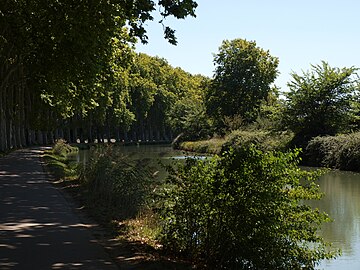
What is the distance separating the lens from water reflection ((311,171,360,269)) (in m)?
12.2

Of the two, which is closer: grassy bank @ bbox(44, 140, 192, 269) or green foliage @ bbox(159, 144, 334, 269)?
green foliage @ bbox(159, 144, 334, 269)

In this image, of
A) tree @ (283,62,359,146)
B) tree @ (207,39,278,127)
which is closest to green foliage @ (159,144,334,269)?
tree @ (283,62,359,146)

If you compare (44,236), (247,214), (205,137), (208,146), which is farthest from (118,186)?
(205,137)

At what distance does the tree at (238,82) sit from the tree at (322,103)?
104 ft

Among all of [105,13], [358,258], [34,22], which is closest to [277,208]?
[358,258]

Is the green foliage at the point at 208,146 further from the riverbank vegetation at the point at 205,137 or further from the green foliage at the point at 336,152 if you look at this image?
the green foliage at the point at 336,152

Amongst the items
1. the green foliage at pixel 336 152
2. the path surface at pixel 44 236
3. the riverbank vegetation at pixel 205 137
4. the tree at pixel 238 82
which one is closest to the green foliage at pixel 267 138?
the riverbank vegetation at pixel 205 137

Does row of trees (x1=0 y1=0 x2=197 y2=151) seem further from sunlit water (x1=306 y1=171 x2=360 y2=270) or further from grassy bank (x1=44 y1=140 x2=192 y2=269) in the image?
sunlit water (x1=306 y1=171 x2=360 y2=270)

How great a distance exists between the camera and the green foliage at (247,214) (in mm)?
8695

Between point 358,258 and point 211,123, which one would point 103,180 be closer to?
point 358,258

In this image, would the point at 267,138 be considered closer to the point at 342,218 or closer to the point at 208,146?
the point at 208,146

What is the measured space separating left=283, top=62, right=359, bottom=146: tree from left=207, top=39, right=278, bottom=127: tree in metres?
31.8

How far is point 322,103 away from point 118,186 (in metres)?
35.7

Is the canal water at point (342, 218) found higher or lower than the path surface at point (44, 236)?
lower
